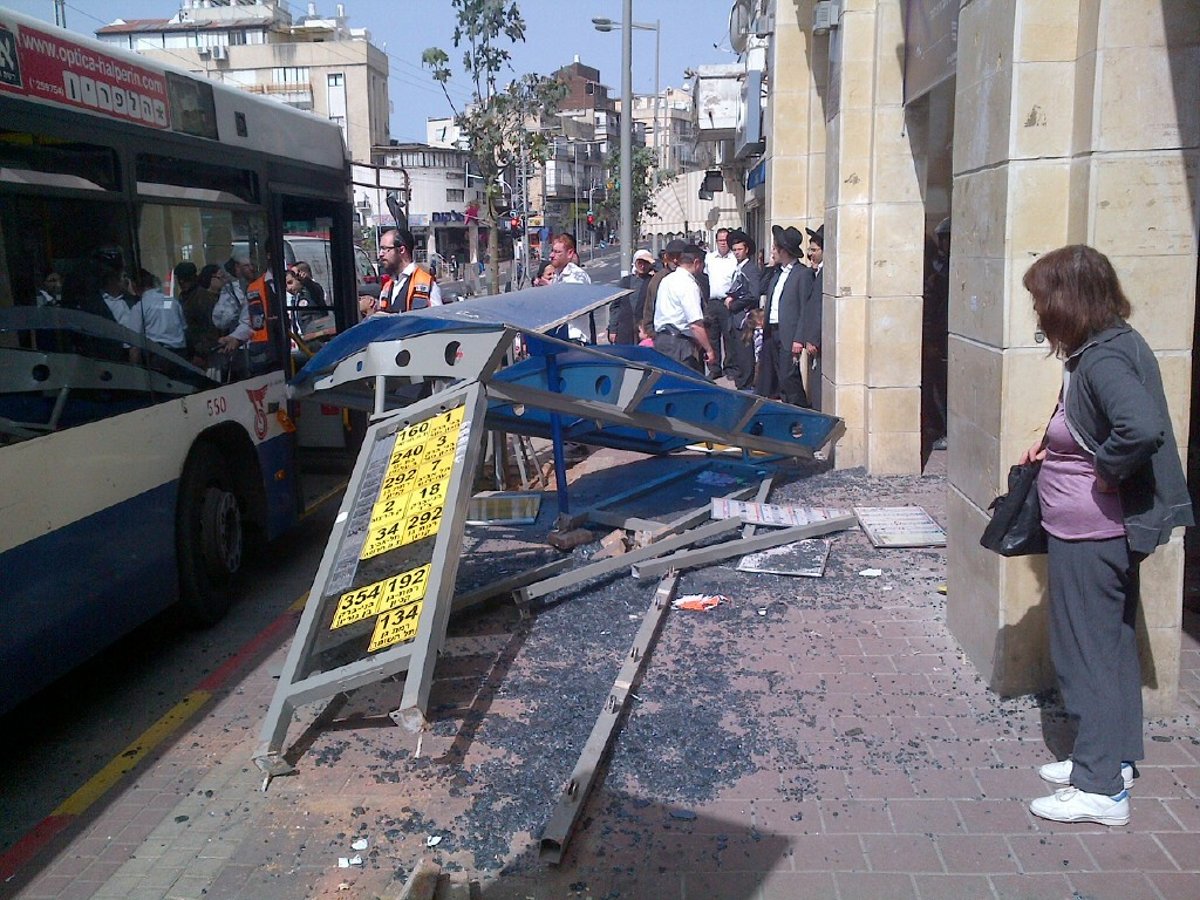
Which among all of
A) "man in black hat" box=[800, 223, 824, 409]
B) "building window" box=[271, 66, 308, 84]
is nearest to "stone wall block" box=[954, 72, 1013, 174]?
"man in black hat" box=[800, 223, 824, 409]

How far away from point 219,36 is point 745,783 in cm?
7761

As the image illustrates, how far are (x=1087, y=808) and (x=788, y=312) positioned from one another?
7050mm

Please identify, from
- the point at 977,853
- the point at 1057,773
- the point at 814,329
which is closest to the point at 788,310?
the point at 814,329

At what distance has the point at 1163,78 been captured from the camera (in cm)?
397

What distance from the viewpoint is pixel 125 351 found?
5.36 m

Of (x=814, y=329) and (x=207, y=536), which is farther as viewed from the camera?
(x=814, y=329)

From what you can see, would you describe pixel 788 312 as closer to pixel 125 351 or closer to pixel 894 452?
pixel 894 452

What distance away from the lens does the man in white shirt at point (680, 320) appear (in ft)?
33.2

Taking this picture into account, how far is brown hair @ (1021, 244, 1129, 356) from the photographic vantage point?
3504 mm

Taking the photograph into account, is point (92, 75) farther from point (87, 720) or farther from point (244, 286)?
point (87, 720)

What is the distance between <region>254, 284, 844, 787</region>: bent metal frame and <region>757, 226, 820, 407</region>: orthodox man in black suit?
8.59ft

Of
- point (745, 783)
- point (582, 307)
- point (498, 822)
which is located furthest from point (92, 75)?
point (745, 783)

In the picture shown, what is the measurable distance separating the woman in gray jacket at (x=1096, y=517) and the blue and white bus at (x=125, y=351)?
3.97 metres

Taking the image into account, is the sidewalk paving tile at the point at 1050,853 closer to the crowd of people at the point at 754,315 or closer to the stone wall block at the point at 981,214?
the stone wall block at the point at 981,214
